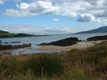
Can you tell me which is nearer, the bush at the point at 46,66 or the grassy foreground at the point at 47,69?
the grassy foreground at the point at 47,69

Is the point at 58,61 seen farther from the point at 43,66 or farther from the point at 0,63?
the point at 0,63

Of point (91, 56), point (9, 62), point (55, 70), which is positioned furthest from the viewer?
point (91, 56)

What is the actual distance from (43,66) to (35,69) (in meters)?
0.35

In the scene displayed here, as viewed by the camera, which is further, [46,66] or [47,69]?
[46,66]

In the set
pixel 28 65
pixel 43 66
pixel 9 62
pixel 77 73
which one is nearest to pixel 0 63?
pixel 9 62

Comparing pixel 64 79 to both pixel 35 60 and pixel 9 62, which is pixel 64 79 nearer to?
pixel 35 60

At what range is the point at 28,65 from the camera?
514 inches

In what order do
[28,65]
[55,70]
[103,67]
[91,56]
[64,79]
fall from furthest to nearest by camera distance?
1. [91,56]
2. [103,67]
3. [28,65]
4. [55,70]
5. [64,79]

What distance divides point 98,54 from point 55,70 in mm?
8757

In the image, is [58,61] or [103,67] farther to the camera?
[103,67]

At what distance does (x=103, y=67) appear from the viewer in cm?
1563

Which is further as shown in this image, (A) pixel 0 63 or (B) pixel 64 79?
(A) pixel 0 63

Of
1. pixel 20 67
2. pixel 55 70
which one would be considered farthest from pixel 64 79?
pixel 20 67

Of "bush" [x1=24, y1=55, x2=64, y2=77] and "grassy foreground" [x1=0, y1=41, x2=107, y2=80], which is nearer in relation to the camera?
"grassy foreground" [x1=0, y1=41, x2=107, y2=80]
